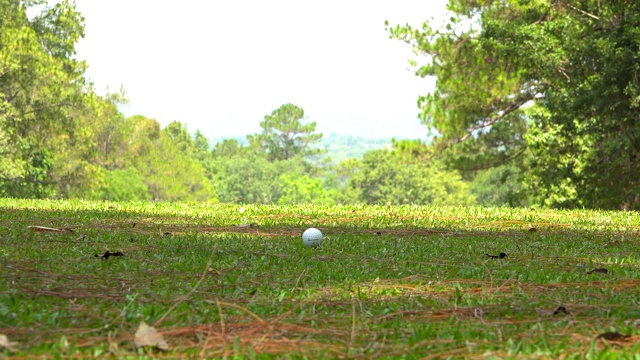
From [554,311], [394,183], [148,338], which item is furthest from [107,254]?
[394,183]

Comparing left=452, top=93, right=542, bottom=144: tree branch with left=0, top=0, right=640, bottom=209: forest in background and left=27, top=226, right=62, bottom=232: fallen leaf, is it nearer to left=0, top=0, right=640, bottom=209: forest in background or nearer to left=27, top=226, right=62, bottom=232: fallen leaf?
left=0, top=0, right=640, bottom=209: forest in background

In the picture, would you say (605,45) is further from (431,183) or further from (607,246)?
(431,183)

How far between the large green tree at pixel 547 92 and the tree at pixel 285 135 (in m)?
94.6

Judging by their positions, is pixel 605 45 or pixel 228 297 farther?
pixel 605 45

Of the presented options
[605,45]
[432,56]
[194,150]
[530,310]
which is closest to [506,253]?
[530,310]

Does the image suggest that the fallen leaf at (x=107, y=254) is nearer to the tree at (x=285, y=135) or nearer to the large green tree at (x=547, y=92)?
the large green tree at (x=547, y=92)

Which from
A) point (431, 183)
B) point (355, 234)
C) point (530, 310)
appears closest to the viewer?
point (530, 310)

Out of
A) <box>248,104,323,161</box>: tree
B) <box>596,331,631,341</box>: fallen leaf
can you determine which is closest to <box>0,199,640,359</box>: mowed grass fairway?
<box>596,331,631,341</box>: fallen leaf

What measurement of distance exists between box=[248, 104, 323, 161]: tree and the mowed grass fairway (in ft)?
385

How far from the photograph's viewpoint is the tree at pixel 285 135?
126 m

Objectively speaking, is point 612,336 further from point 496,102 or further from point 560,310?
point 496,102

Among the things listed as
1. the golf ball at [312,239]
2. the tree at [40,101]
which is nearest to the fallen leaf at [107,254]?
the golf ball at [312,239]

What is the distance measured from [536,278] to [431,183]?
252 feet

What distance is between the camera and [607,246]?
8242mm
